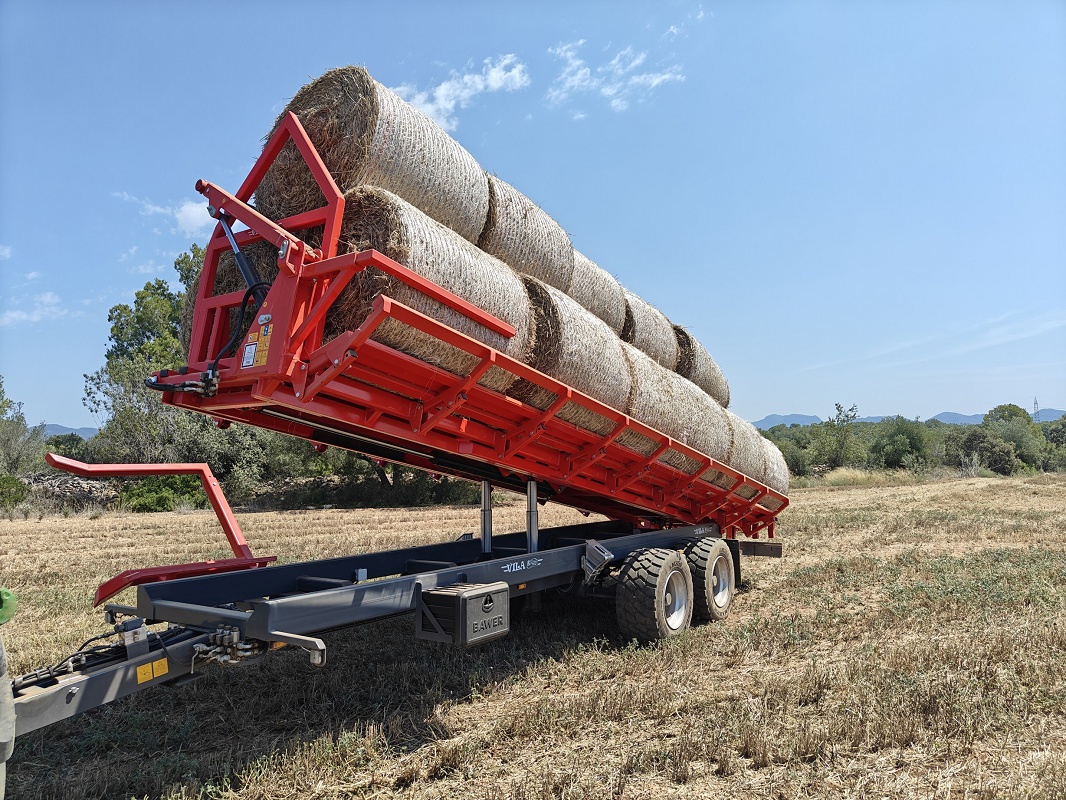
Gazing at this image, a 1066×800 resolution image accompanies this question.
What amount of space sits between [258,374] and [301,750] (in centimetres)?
221

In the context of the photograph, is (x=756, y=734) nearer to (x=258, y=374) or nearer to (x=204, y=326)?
(x=258, y=374)

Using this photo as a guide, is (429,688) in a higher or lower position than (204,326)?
lower

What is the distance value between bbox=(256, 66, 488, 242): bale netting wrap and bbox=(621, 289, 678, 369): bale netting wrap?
2624 millimetres

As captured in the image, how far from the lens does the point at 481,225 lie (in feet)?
18.1

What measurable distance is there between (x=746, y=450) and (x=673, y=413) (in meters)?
1.89

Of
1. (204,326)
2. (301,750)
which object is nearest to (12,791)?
(301,750)

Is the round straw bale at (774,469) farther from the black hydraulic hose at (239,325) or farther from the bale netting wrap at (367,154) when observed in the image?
the black hydraulic hose at (239,325)

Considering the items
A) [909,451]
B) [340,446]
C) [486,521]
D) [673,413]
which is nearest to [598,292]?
[673,413]

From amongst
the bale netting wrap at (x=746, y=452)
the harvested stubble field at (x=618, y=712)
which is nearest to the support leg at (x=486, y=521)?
the harvested stubble field at (x=618, y=712)

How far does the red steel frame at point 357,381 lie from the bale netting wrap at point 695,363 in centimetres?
157

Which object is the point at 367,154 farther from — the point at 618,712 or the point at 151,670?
the point at 618,712

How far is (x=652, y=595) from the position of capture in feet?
21.5

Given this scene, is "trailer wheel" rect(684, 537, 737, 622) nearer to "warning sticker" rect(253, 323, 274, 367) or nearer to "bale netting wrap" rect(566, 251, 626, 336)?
"bale netting wrap" rect(566, 251, 626, 336)

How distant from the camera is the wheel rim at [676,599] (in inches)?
276
